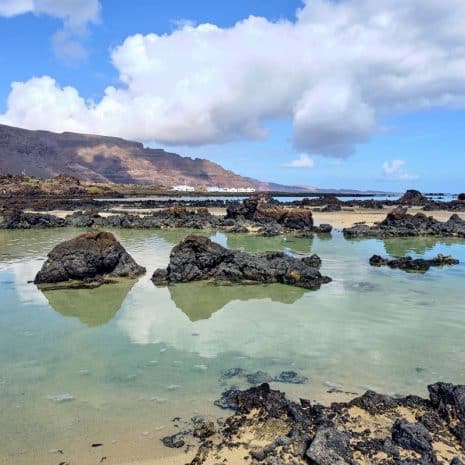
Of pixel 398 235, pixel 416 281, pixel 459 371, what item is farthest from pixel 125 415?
pixel 398 235

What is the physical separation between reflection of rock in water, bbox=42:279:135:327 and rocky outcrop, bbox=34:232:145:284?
1.20 meters

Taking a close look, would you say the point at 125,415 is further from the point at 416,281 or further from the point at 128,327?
the point at 416,281

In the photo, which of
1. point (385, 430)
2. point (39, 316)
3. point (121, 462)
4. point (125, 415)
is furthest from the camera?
point (39, 316)

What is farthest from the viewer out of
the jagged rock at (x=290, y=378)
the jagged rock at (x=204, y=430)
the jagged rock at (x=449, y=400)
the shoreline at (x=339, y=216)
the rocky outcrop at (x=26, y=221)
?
the shoreline at (x=339, y=216)

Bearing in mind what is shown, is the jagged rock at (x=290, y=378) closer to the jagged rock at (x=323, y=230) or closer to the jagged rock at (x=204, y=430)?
the jagged rock at (x=204, y=430)

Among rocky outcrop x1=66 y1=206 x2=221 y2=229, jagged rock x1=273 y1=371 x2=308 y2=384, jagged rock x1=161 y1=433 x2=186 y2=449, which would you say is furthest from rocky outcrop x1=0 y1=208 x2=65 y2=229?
jagged rock x1=161 y1=433 x2=186 y2=449

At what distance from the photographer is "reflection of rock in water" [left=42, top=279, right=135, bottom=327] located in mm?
12827

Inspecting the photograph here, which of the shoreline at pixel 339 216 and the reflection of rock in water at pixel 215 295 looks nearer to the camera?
the reflection of rock in water at pixel 215 295

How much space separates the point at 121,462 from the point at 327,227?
3109cm

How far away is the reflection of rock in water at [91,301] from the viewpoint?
12827 millimetres

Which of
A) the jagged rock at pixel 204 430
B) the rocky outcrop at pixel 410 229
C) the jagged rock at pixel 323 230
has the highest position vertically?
the rocky outcrop at pixel 410 229

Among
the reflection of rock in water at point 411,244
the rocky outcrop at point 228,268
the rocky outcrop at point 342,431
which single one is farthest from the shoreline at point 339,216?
the rocky outcrop at point 342,431

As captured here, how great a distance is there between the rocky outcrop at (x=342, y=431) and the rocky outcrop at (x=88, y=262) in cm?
1100

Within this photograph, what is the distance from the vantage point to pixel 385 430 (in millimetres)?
6570
